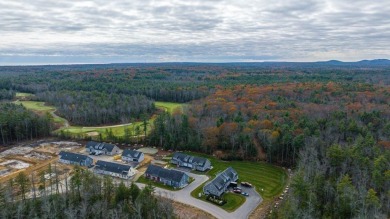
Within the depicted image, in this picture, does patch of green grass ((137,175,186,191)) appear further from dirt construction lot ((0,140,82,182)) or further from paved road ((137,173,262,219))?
dirt construction lot ((0,140,82,182))

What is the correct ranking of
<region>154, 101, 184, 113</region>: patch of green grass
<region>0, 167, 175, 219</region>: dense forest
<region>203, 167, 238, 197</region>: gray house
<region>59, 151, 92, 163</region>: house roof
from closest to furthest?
<region>0, 167, 175, 219</region>: dense forest, <region>203, 167, 238, 197</region>: gray house, <region>59, 151, 92, 163</region>: house roof, <region>154, 101, 184, 113</region>: patch of green grass

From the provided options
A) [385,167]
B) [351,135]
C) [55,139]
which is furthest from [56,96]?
[385,167]

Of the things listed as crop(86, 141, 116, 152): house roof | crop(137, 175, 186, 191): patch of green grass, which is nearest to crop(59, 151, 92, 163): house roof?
crop(86, 141, 116, 152): house roof

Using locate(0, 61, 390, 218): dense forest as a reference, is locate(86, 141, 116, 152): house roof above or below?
below

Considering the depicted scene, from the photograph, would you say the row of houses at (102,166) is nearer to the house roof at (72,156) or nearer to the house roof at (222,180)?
the house roof at (72,156)

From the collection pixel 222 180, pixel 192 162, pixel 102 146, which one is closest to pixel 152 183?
pixel 192 162

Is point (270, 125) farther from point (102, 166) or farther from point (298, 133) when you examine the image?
point (102, 166)

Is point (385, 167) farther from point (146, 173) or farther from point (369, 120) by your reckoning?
point (146, 173)
